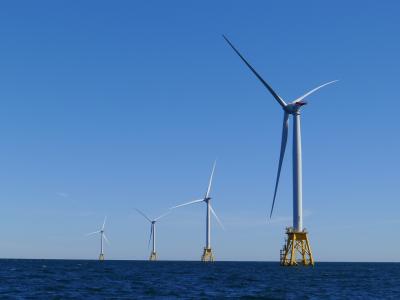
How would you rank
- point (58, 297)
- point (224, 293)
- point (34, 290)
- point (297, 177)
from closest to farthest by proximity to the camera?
1. point (58, 297)
2. point (224, 293)
3. point (34, 290)
4. point (297, 177)

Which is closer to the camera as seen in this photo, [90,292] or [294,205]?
[90,292]

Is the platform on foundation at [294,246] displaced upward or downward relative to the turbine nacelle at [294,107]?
downward

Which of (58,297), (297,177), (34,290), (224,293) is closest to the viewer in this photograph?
(58,297)

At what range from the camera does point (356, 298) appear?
6419cm

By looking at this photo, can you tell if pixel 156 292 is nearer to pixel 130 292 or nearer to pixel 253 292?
pixel 130 292

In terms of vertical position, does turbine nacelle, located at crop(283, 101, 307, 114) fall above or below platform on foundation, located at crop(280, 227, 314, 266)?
above

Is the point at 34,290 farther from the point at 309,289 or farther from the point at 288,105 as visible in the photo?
the point at 288,105

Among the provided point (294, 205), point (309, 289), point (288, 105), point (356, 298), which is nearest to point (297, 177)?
point (294, 205)

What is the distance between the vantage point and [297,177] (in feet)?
381

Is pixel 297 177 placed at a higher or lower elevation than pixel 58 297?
higher

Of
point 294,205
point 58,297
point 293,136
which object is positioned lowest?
point 58,297

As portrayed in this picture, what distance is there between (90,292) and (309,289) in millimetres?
27454

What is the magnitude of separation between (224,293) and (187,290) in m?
6.69

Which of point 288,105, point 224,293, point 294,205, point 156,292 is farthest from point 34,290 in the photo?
point 288,105
